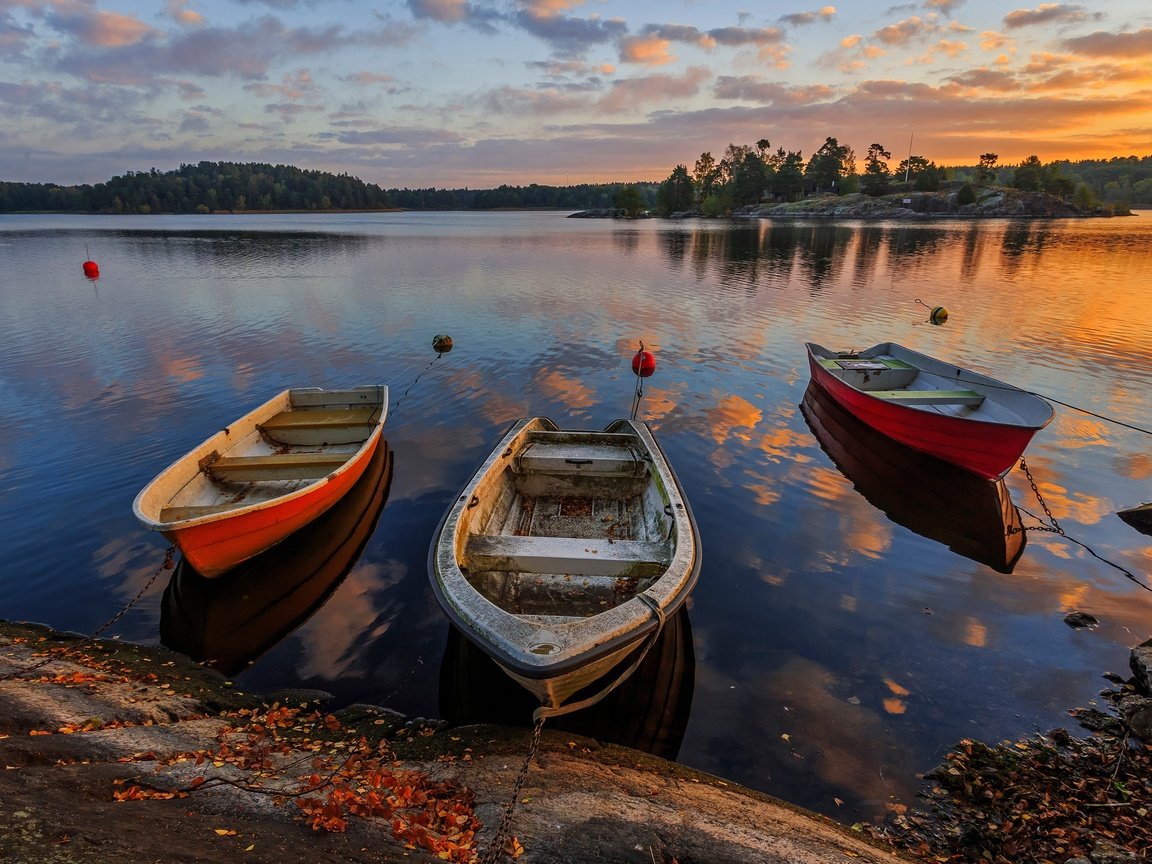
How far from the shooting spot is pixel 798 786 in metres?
6.93

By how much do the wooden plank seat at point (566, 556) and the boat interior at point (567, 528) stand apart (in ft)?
0.05

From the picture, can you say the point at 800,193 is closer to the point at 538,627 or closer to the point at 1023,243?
the point at 1023,243

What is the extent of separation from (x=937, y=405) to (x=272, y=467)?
1868 centimetres

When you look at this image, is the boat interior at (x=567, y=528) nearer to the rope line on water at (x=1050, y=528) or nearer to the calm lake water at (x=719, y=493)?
the calm lake water at (x=719, y=493)

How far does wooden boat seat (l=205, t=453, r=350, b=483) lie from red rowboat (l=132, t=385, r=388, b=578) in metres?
0.02

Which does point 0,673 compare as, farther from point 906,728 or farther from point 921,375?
point 921,375

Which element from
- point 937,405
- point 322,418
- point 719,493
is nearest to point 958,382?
point 937,405

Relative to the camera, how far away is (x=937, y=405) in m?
17.3

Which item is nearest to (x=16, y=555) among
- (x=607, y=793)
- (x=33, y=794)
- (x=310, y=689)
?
(x=310, y=689)

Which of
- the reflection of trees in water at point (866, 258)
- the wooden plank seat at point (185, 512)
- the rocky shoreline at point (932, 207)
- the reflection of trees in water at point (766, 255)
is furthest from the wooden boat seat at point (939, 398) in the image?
the rocky shoreline at point (932, 207)

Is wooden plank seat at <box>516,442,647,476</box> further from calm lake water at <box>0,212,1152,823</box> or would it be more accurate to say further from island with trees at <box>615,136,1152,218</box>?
island with trees at <box>615,136,1152,218</box>

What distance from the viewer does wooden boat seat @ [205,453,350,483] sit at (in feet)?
39.8

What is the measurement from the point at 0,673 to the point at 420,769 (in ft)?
18.5

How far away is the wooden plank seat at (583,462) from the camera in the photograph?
1205cm
